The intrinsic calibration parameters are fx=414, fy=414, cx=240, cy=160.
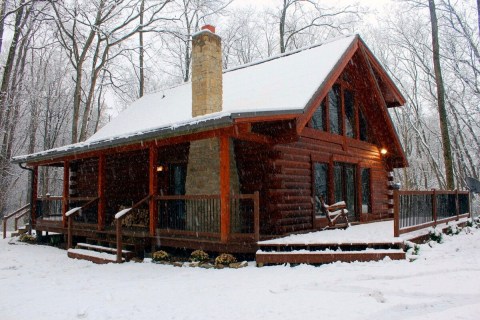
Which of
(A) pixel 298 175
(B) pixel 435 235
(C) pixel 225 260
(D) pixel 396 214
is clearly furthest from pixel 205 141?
(B) pixel 435 235

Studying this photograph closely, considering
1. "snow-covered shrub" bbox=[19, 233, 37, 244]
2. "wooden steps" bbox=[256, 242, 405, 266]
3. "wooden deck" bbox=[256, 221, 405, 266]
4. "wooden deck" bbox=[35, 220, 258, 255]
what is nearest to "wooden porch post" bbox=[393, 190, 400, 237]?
"wooden deck" bbox=[256, 221, 405, 266]

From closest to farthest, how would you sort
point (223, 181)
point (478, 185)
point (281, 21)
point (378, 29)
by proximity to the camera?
1. point (223, 181)
2. point (478, 185)
3. point (281, 21)
4. point (378, 29)

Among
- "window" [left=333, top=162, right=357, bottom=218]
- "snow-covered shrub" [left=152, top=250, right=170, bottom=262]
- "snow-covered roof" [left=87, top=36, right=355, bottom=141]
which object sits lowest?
"snow-covered shrub" [left=152, top=250, right=170, bottom=262]

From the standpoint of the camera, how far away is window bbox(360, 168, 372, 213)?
14.3 m

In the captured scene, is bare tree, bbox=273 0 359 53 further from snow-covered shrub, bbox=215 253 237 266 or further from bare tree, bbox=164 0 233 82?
snow-covered shrub, bbox=215 253 237 266

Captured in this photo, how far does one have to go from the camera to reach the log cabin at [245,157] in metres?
9.44

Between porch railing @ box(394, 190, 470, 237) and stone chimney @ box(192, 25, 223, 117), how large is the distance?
207 inches

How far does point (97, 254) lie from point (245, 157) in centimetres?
459

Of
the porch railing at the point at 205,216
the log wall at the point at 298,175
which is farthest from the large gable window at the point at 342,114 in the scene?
the porch railing at the point at 205,216

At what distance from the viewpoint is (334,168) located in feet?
42.0

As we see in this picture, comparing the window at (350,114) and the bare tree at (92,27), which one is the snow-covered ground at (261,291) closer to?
the window at (350,114)

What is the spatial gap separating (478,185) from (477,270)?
8676mm

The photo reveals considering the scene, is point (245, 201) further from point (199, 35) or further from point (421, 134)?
point (421, 134)

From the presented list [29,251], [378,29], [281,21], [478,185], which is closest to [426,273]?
[478,185]
